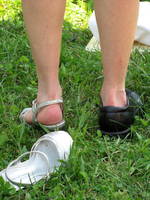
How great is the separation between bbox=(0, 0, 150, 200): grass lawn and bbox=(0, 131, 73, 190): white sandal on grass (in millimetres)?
34

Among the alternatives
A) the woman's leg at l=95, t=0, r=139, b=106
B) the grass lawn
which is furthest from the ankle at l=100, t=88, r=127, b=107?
the grass lawn

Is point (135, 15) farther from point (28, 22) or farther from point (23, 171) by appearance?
point (23, 171)

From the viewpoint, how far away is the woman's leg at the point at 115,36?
66.7 inches

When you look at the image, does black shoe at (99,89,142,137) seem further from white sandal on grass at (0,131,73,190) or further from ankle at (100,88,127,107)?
white sandal on grass at (0,131,73,190)

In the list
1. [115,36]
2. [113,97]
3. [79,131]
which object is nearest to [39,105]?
[79,131]

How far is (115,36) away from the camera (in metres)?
1.75

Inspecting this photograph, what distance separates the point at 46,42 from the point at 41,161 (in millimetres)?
453

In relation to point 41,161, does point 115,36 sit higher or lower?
Answer: higher

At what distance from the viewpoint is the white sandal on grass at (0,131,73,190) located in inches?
66.8

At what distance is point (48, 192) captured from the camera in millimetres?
1662

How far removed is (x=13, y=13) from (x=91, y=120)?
1.46 m

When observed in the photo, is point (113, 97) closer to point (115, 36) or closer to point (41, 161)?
point (115, 36)

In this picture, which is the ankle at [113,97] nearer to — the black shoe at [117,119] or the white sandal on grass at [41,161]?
the black shoe at [117,119]

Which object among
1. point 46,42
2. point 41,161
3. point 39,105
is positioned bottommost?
point 41,161
